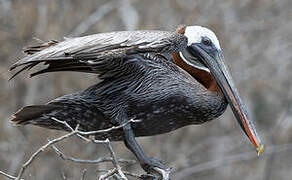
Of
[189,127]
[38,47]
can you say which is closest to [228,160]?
[189,127]

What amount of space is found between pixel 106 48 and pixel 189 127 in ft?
25.4

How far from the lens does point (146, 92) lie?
599 cm

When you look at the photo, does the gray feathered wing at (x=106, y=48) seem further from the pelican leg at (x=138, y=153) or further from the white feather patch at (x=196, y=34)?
the pelican leg at (x=138, y=153)

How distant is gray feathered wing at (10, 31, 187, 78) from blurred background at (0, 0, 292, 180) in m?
4.42

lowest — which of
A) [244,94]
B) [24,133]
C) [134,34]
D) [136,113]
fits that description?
[136,113]

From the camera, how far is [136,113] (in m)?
6.05

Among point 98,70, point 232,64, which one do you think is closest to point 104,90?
point 98,70

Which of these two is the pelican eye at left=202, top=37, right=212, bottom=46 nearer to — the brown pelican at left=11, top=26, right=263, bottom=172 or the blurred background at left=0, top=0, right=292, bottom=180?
the brown pelican at left=11, top=26, right=263, bottom=172

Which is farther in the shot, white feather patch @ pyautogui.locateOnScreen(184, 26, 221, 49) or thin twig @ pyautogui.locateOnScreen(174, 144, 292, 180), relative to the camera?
thin twig @ pyautogui.locateOnScreen(174, 144, 292, 180)

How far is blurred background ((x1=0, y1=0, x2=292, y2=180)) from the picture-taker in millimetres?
11695

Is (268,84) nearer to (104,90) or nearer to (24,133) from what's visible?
(24,133)

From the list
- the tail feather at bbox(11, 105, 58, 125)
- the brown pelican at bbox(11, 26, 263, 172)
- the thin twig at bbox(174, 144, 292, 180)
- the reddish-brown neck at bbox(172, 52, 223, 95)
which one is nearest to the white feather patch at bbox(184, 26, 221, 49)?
the brown pelican at bbox(11, 26, 263, 172)

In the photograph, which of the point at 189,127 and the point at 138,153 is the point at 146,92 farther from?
the point at 189,127

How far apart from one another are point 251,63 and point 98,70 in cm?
889
